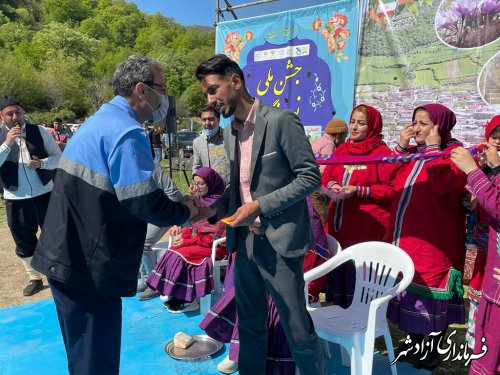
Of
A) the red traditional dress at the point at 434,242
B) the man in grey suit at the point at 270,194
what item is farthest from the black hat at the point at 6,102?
the red traditional dress at the point at 434,242

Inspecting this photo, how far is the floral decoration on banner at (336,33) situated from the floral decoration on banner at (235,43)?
4.38ft

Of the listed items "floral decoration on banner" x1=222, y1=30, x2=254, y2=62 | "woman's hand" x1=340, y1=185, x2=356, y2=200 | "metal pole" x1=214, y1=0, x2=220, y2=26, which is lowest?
"woman's hand" x1=340, y1=185, x2=356, y2=200

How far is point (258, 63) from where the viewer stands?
19.6 ft

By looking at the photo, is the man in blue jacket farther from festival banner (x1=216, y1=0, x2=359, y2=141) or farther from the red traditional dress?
festival banner (x1=216, y1=0, x2=359, y2=141)

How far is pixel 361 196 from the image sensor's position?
301 centimetres

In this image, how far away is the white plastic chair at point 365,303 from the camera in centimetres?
228

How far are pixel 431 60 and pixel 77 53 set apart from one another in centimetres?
5903

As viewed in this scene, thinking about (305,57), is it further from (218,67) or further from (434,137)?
(218,67)

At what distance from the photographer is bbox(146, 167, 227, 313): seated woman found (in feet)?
11.6

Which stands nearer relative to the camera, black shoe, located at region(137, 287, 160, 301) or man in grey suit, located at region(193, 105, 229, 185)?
black shoe, located at region(137, 287, 160, 301)

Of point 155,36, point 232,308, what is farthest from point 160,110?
point 155,36

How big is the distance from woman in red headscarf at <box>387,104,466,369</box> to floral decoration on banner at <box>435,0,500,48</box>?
183cm

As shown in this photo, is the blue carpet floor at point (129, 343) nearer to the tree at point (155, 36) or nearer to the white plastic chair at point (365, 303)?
the white plastic chair at point (365, 303)

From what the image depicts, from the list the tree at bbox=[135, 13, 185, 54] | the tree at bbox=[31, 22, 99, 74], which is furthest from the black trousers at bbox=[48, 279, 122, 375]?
the tree at bbox=[135, 13, 185, 54]
